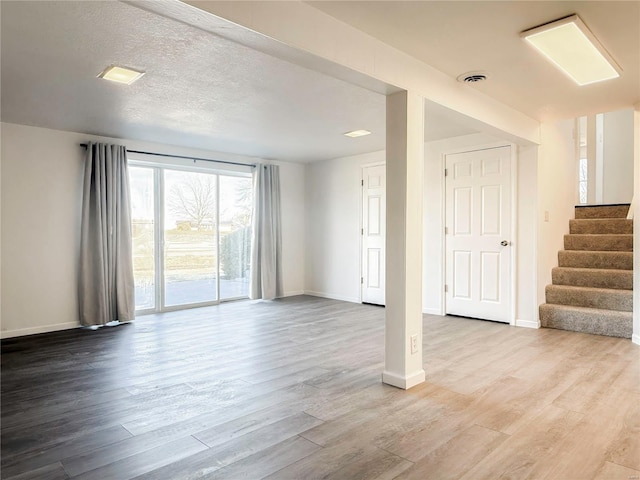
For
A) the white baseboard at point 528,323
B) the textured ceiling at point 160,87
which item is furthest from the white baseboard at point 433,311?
the textured ceiling at point 160,87

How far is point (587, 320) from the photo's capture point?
4.46m

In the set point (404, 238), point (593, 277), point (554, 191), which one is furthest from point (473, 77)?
point (593, 277)

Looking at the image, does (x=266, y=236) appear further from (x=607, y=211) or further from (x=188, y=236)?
(x=607, y=211)

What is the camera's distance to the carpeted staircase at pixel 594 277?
4.41m

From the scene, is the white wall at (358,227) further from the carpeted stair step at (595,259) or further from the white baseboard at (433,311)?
the carpeted stair step at (595,259)

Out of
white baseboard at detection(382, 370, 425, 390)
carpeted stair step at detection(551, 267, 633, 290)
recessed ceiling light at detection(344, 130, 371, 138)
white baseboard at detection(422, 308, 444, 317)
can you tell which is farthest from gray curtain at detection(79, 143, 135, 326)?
carpeted stair step at detection(551, 267, 633, 290)

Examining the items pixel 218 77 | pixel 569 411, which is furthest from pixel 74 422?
pixel 569 411

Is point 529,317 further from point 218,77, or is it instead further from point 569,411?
point 218,77

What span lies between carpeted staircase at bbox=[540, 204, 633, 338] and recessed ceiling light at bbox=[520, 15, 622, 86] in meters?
2.52

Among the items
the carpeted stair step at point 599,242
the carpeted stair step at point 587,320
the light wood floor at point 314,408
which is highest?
the carpeted stair step at point 599,242

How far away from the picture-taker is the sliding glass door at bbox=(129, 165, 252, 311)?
223 inches

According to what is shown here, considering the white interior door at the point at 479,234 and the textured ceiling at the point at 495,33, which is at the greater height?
the textured ceiling at the point at 495,33

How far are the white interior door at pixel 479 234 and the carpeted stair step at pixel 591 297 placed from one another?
56cm

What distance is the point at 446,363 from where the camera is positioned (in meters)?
3.44
